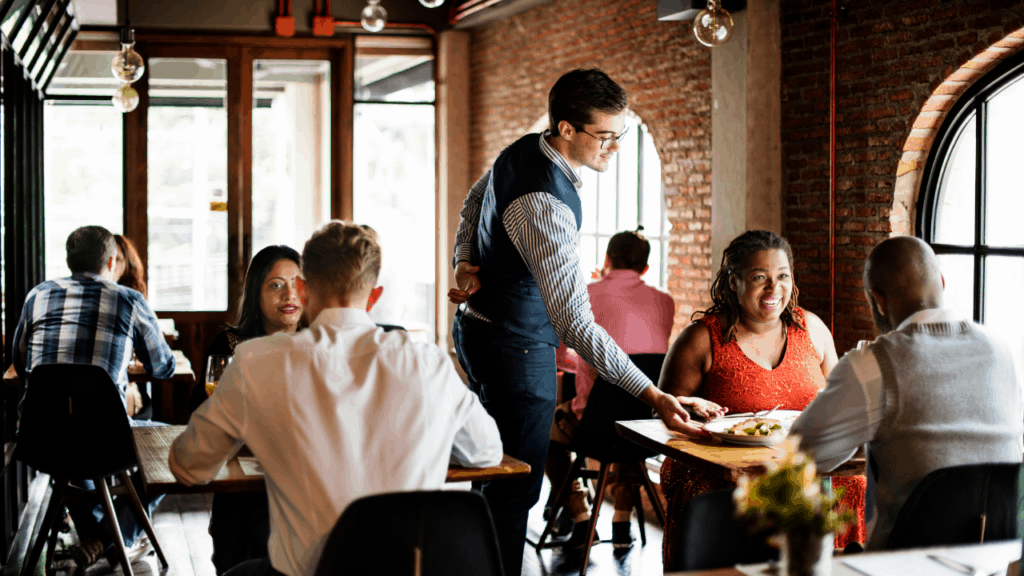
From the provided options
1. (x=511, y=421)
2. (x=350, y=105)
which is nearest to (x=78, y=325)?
(x=511, y=421)

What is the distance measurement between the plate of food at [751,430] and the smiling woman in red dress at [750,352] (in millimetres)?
274

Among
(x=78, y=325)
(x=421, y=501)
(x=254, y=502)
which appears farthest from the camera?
(x=78, y=325)

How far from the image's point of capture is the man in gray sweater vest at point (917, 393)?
225 centimetres

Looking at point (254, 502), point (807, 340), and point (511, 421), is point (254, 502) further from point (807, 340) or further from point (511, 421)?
point (807, 340)

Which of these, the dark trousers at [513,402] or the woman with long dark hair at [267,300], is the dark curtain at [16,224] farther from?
the dark trousers at [513,402]

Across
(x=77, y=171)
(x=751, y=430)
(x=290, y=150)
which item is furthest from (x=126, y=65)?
(x=751, y=430)

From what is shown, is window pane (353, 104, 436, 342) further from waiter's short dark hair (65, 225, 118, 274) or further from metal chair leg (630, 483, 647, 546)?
waiter's short dark hair (65, 225, 118, 274)

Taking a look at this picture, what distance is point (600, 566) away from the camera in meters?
4.56

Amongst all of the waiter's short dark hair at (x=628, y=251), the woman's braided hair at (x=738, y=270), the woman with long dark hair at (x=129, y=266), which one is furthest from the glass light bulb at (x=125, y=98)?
the woman's braided hair at (x=738, y=270)

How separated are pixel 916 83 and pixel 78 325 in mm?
3937

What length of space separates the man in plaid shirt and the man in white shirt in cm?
245

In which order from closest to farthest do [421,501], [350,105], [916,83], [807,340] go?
[421,501] → [807,340] → [916,83] → [350,105]

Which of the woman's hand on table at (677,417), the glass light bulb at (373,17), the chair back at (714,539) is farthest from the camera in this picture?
the glass light bulb at (373,17)

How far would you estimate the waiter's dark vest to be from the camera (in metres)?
3.00
